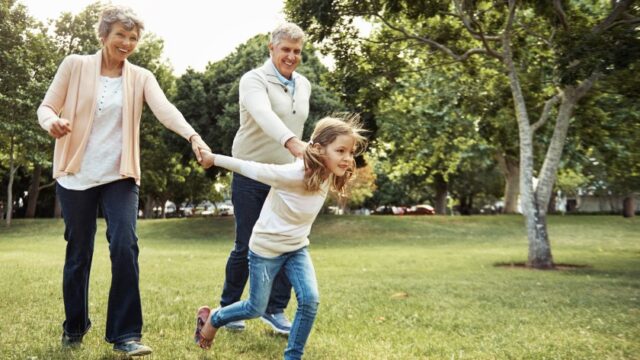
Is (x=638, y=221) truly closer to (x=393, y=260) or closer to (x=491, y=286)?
(x=393, y=260)

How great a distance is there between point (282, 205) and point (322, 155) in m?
0.44

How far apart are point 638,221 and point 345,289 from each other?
96.8 ft

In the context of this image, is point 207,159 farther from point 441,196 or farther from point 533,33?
point 441,196

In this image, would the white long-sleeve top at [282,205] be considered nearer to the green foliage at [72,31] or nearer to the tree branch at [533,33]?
the tree branch at [533,33]

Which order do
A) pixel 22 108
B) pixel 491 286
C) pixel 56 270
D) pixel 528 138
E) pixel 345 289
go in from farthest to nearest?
pixel 22 108, pixel 528 138, pixel 56 270, pixel 491 286, pixel 345 289

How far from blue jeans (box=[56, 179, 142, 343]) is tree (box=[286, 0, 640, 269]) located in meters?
9.86

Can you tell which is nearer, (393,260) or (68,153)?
(68,153)

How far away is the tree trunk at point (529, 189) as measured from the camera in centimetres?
1377

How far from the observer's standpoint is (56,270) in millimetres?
10820

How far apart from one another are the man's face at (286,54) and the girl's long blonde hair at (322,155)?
88 centimetres

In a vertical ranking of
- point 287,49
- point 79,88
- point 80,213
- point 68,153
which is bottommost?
point 80,213

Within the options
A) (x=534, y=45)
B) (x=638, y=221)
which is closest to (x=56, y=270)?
(x=534, y=45)

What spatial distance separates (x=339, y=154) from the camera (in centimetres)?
379

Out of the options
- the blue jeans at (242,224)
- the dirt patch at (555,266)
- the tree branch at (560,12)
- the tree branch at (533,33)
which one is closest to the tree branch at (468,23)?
the tree branch at (533,33)
